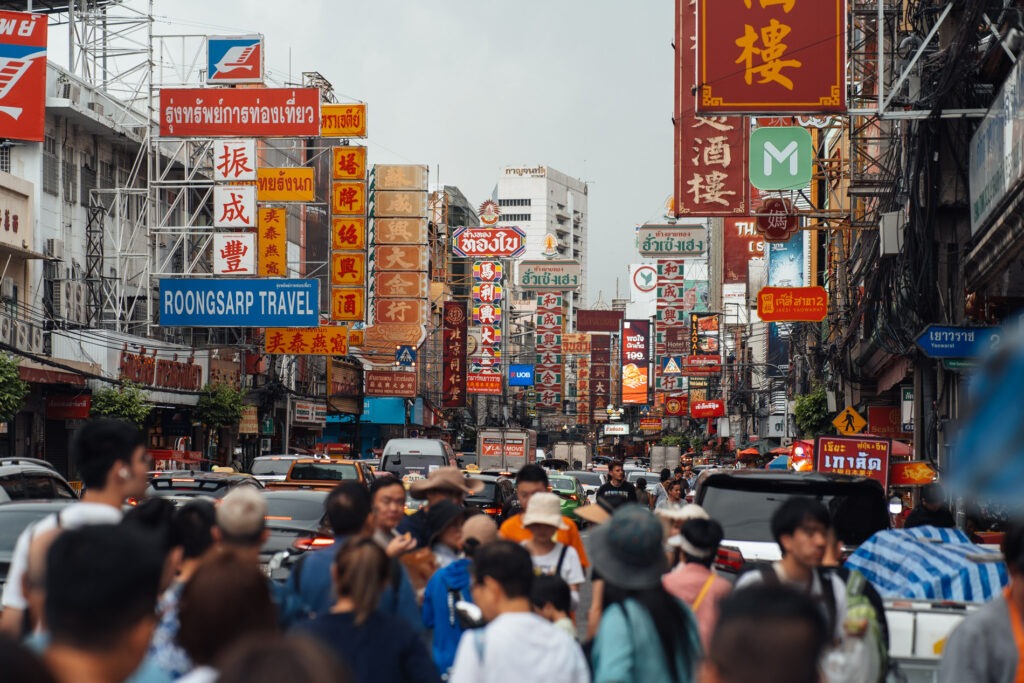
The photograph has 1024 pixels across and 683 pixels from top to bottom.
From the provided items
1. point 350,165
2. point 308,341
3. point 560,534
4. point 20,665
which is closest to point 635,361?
point 350,165

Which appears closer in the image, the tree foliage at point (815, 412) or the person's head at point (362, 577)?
the person's head at point (362, 577)

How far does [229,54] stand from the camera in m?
44.9

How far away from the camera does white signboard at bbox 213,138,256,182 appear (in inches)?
1620

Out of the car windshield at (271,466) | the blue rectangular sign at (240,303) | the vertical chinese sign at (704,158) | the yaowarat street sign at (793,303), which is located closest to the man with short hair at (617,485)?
the vertical chinese sign at (704,158)

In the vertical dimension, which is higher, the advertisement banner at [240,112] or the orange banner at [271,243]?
the advertisement banner at [240,112]

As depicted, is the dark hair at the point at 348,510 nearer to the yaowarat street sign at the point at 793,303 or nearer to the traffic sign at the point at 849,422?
the traffic sign at the point at 849,422

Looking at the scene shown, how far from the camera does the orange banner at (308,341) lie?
1832 inches

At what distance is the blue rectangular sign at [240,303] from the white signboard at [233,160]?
348 centimetres

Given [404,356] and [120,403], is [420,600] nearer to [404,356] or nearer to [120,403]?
[120,403]

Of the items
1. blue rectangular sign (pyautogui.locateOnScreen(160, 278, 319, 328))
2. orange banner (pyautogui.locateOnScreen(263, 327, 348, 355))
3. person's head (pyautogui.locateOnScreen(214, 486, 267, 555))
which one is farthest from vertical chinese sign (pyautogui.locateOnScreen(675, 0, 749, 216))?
orange banner (pyautogui.locateOnScreen(263, 327, 348, 355))

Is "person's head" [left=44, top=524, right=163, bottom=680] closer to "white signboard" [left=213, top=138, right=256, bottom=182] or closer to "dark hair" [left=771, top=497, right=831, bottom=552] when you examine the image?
"dark hair" [left=771, top=497, right=831, bottom=552]

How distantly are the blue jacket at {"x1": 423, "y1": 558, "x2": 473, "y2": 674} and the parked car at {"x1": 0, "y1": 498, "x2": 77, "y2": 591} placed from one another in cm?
583

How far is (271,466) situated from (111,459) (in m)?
23.5

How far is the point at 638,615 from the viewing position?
219 inches
